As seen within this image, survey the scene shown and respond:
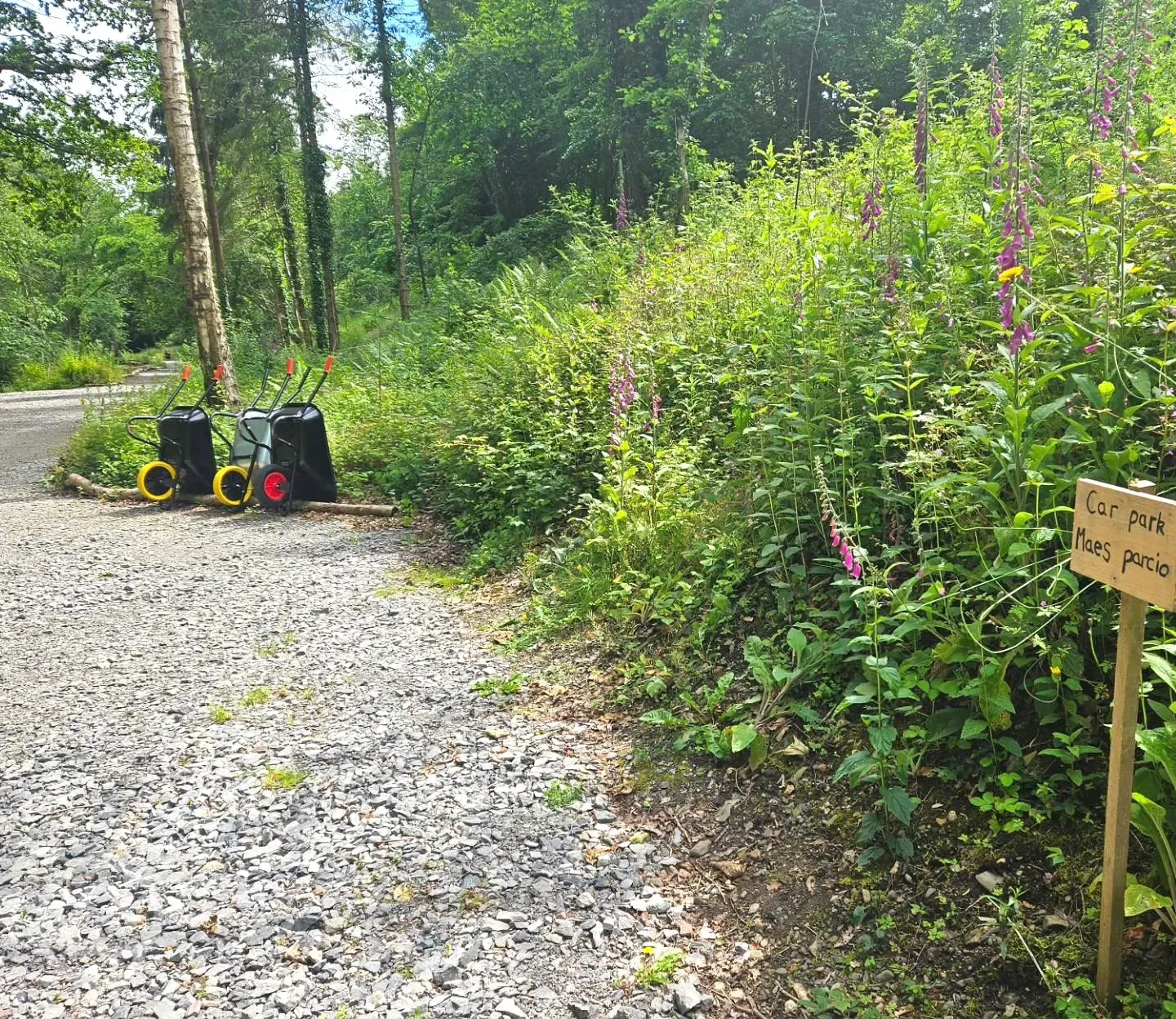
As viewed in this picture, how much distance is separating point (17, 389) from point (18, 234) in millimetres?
13759

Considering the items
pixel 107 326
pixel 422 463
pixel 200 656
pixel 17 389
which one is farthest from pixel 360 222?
pixel 200 656

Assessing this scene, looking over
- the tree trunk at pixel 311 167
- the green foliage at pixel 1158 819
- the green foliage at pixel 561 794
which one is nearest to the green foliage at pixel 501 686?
the green foliage at pixel 561 794

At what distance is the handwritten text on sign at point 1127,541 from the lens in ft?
5.39

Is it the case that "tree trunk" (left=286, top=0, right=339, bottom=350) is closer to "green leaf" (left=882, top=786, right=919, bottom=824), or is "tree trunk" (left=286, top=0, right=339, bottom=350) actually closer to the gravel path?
the gravel path

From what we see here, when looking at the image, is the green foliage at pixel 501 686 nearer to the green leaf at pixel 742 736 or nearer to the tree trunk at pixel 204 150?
the green leaf at pixel 742 736

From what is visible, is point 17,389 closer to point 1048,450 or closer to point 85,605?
point 85,605

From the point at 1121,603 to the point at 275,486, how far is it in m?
7.98

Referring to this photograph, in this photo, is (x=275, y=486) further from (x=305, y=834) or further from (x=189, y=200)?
(x=305, y=834)

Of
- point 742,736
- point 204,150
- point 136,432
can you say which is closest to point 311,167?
point 204,150

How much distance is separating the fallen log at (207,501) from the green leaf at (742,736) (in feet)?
18.0

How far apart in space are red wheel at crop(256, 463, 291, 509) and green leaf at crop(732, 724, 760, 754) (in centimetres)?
650

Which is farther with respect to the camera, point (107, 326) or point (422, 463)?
point (107, 326)

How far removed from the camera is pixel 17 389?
2908 cm

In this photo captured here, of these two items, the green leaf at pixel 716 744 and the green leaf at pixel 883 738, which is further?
the green leaf at pixel 716 744
